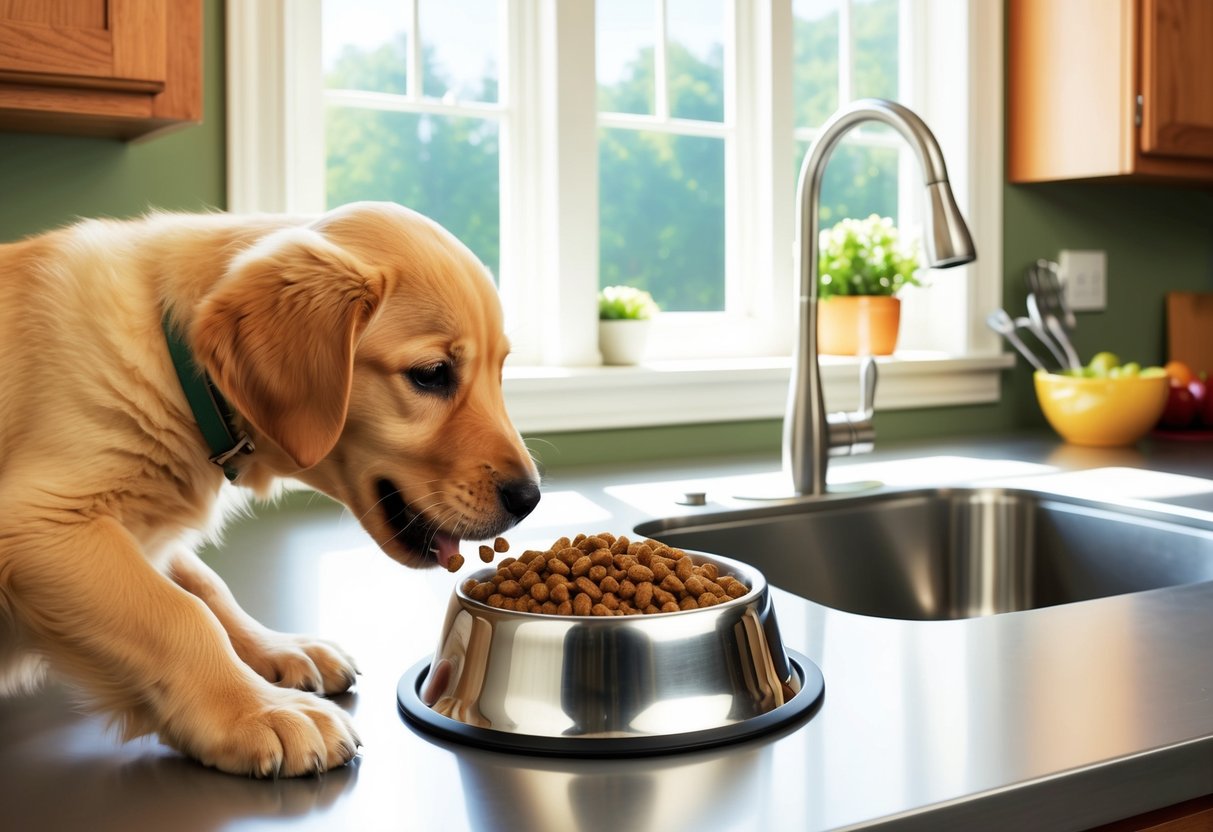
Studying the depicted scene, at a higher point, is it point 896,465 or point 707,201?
point 707,201

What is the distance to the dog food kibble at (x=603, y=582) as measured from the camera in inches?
34.0

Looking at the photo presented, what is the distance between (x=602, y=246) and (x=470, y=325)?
1.33 meters

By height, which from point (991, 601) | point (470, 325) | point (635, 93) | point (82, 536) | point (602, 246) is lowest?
point (991, 601)

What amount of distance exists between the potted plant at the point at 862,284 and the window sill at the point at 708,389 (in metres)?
0.07

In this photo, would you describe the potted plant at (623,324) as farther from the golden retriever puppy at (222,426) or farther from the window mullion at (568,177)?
the golden retriever puppy at (222,426)

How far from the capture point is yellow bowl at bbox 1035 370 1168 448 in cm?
226

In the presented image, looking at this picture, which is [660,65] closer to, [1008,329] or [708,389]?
[708,389]

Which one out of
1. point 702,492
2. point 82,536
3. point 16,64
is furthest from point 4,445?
point 702,492

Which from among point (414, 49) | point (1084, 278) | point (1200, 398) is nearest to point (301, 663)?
point (414, 49)

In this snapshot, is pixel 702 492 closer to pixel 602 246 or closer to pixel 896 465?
pixel 896 465

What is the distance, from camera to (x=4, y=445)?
2.90ft

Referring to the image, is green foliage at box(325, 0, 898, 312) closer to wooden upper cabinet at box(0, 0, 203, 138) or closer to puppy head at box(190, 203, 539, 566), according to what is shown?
wooden upper cabinet at box(0, 0, 203, 138)

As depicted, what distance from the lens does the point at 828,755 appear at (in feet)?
2.58

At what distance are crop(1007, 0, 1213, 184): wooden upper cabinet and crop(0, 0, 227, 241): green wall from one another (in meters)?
1.71
